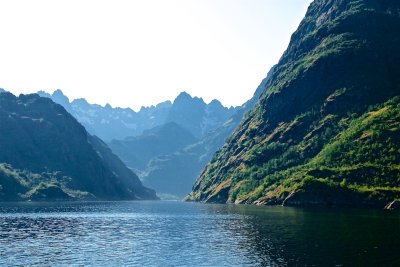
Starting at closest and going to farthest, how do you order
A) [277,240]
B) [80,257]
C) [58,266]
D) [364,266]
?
[364,266] → [58,266] → [80,257] → [277,240]

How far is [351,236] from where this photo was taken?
11144 cm

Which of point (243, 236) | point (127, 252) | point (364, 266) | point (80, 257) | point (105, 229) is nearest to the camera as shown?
point (364, 266)

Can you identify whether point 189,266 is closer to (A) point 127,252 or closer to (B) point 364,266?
(A) point 127,252

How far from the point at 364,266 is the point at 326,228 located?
54019 mm

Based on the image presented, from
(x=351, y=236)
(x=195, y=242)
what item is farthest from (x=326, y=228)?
(x=195, y=242)

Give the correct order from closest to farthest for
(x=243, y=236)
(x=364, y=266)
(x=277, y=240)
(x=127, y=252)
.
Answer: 1. (x=364, y=266)
2. (x=127, y=252)
3. (x=277, y=240)
4. (x=243, y=236)

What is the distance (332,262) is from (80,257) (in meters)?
52.5

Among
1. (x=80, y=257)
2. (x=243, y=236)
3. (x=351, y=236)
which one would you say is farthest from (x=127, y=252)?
(x=351, y=236)

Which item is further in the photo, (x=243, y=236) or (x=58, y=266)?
(x=243, y=236)

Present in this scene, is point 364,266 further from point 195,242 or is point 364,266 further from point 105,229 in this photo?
point 105,229

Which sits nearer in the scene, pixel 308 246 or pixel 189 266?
pixel 189 266

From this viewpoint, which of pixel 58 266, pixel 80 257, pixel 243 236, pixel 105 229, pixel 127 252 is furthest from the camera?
pixel 105 229

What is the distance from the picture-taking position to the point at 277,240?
111 meters

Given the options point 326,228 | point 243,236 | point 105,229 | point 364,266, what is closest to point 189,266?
point 364,266
